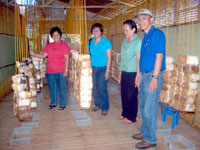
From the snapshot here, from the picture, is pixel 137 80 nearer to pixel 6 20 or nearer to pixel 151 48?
pixel 151 48

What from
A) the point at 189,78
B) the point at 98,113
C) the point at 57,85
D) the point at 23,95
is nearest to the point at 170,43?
the point at 189,78

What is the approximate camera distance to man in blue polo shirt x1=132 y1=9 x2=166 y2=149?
1888 millimetres

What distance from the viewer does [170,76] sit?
2535 millimetres

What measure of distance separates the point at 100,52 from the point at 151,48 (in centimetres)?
120

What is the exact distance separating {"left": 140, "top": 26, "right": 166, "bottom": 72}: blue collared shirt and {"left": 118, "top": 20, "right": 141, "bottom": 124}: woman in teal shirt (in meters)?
0.44

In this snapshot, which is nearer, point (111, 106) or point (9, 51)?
point (111, 106)

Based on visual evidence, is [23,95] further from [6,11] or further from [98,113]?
[6,11]

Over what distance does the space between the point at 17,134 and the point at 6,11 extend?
138 inches

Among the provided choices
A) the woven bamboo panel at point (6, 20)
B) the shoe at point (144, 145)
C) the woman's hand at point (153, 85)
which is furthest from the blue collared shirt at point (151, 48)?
the woven bamboo panel at point (6, 20)

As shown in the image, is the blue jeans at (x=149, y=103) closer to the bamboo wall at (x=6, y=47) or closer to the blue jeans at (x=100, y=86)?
the blue jeans at (x=100, y=86)

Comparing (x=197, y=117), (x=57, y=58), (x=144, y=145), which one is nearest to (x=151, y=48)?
(x=144, y=145)

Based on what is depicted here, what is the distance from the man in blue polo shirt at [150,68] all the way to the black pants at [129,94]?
532 millimetres

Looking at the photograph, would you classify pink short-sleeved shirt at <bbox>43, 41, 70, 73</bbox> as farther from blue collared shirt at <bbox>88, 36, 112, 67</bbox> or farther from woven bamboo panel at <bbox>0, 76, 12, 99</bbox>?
woven bamboo panel at <bbox>0, 76, 12, 99</bbox>

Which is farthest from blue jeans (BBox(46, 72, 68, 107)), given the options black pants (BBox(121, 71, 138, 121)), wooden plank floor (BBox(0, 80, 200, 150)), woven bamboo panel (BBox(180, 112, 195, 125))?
woven bamboo panel (BBox(180, 112, 195, 125))
